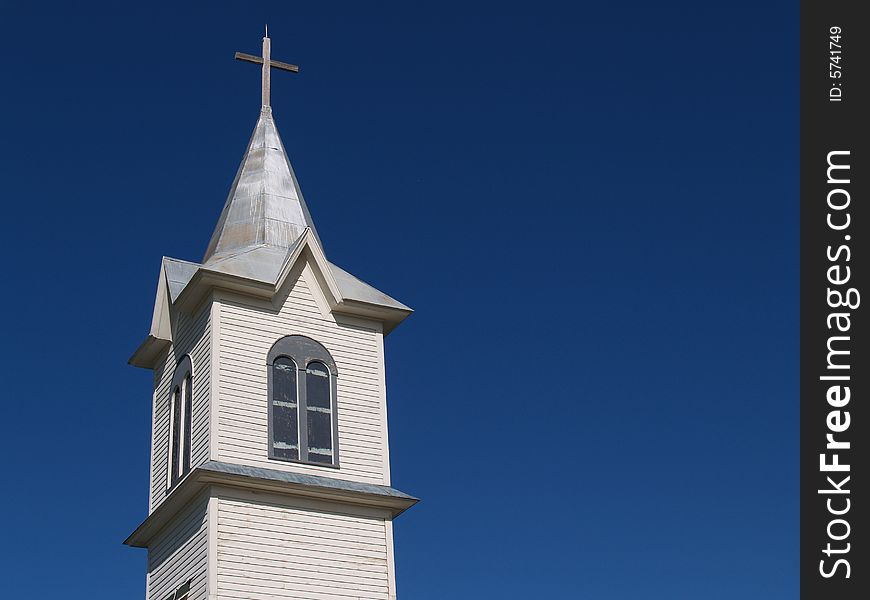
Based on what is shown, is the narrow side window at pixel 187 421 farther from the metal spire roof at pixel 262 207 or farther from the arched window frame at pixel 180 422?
the metal spire roof at pixel 262 207

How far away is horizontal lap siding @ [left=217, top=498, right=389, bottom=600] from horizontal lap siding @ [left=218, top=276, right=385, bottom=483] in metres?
1.09

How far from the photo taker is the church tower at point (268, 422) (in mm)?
26328

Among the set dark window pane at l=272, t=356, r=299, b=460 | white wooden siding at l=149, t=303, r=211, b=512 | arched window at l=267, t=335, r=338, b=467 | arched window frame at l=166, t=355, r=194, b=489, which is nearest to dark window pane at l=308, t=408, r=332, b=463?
arched window at l=267, t=335, r=338, b=467

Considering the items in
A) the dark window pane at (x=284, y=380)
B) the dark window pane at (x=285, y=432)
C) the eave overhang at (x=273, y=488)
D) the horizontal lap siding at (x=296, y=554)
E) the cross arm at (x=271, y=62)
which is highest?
the cross arm at (x=271, y=62)

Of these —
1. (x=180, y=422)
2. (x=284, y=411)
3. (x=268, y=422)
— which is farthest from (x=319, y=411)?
(x=180, y=422)

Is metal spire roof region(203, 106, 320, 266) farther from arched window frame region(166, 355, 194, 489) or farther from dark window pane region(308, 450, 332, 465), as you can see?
dark window pane region(308, 450, 332, 465)

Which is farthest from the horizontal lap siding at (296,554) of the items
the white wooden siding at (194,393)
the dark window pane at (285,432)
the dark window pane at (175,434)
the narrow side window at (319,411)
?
the dark window pane at (175,434)

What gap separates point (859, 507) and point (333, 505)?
11361 millimetres

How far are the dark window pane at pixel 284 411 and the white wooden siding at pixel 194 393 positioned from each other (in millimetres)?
1527

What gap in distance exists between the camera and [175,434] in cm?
2950

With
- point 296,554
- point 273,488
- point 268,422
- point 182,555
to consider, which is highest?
point 268,422

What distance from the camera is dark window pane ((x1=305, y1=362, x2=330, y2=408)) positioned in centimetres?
2878

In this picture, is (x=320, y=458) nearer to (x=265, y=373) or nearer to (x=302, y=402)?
(x=302, y=402)

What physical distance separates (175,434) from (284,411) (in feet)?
10.1
